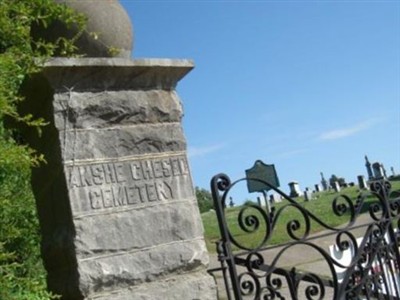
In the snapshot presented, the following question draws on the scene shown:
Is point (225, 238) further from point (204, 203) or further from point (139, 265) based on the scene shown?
point (204, 203)

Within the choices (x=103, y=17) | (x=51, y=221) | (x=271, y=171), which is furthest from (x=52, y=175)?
(x=271, y=171)

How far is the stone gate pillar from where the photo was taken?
8.41 feet

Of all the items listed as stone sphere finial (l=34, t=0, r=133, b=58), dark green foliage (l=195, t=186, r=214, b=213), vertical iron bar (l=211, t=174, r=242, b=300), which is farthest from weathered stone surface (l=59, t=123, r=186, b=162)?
dark green foliage (l=195, t=186, r=214, b=213)

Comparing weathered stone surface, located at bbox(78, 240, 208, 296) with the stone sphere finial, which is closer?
weathered stone surface, located at bbox(78, 240, 208, 296)

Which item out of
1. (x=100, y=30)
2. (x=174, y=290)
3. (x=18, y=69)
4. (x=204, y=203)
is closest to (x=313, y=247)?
(x=174, y=290)

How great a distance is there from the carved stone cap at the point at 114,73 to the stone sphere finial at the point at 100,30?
0.18 meters

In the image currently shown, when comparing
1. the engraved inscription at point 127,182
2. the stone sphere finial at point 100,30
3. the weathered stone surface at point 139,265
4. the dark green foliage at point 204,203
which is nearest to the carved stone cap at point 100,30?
the stone sphere finial at point 100,30

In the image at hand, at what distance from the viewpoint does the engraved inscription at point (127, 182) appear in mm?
2584

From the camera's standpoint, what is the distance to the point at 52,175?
2701 millimetres

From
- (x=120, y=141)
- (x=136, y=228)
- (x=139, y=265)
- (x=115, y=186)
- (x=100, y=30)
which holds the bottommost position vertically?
(x=139, y=265)

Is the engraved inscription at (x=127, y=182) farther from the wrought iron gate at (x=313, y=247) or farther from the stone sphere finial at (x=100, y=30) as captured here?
the stone sphere finial at (x=100, y=30)

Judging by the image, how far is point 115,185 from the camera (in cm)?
265

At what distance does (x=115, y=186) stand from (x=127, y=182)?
0.22 feet

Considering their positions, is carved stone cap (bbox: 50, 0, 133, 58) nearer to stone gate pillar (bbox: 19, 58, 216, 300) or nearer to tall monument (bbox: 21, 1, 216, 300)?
tall monument (bbox: 21, 1, 216, 300)
